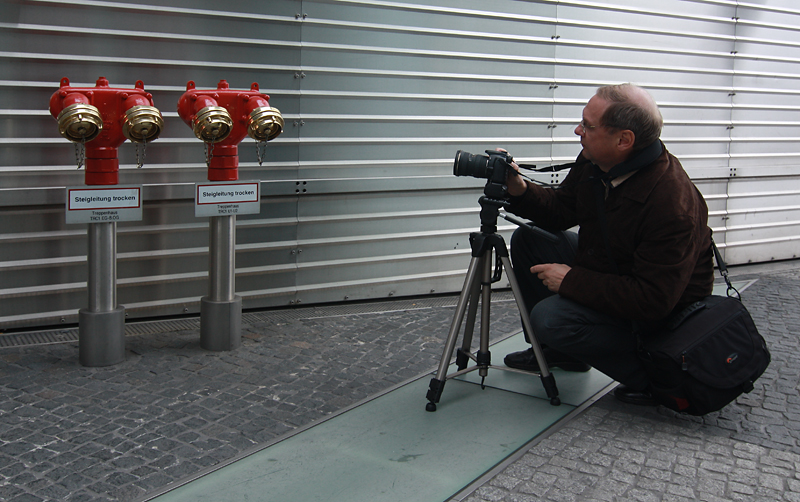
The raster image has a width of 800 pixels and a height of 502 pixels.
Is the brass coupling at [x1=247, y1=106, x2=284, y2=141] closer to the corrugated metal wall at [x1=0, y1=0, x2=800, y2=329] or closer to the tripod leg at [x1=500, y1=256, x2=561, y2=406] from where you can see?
the corrugated metal wall at [x1=0, y1=0, x2=800, y2=329]

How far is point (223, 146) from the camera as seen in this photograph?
14.9 feet

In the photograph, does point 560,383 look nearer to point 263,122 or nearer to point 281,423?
point 281,423

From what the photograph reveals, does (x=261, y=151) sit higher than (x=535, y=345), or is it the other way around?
(x=261, y=151)

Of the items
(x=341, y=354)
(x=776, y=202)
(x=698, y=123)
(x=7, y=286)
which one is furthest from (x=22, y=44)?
(x=776, y=202)

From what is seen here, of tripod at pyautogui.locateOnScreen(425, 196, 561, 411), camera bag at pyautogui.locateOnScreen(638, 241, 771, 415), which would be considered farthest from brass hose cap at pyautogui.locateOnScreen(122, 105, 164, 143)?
camera bag at pyautogui.locateOnScreen(638, 241, 771, 415)

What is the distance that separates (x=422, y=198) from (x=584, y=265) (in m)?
2.47

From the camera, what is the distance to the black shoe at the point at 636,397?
3904 mm

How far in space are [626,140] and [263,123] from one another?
2.06 m

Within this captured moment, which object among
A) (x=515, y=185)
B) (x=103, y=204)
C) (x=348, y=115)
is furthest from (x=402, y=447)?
(x=348, y=115)

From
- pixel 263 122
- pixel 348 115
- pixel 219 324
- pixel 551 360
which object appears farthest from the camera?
pixel 348 115

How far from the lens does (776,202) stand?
829 centimetres

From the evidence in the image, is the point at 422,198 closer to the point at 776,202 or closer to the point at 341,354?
the point at 341,354

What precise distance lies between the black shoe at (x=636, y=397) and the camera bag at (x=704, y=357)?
15cm

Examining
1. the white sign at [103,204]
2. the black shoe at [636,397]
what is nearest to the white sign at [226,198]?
the white sign at [103,204]
